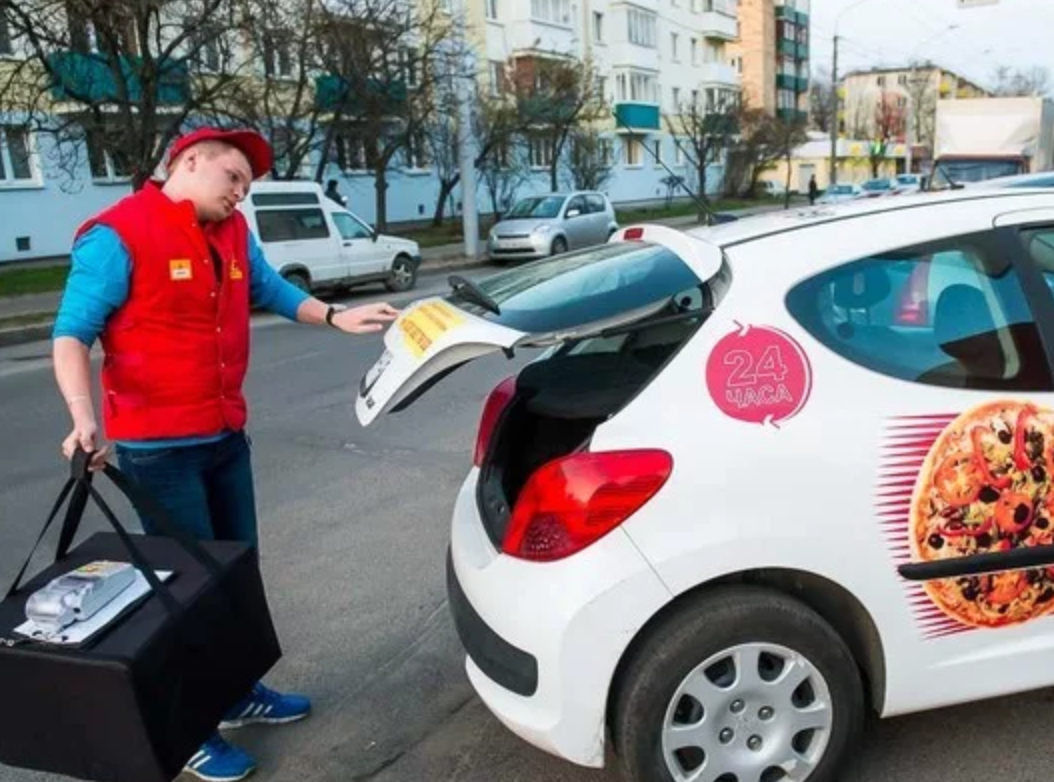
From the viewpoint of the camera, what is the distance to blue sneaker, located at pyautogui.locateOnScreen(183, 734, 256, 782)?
278 centimetres

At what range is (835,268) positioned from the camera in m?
2.49

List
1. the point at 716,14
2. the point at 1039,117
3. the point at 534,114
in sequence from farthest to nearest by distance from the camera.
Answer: the point at 716,14
the point at 534,114
the point at 1039,117

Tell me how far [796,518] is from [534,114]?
2798 cm

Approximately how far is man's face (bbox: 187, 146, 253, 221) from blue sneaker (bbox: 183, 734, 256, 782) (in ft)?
5.07

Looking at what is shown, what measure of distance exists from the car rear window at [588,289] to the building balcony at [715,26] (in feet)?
190

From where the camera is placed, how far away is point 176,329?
2617 millimetres

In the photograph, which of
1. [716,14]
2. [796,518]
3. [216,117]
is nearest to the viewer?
[796,518]

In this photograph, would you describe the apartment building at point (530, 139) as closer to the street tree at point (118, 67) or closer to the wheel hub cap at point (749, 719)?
the street tree at point (118, 67)

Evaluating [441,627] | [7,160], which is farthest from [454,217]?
[441,627]

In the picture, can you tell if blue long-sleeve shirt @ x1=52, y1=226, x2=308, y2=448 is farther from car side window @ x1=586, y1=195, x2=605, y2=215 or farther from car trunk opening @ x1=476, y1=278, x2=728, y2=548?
car side window @ x1=586, y1=195, x2=605, y2=215

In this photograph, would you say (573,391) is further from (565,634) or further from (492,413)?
(565,634)

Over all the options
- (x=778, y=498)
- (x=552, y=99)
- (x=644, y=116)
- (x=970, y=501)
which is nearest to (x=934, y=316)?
(x=970, y=501)

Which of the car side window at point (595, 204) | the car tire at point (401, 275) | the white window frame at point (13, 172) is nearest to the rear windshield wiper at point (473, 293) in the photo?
the car tire at point (401, 275)

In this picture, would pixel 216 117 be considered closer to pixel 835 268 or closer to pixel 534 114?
pixel 534 114
